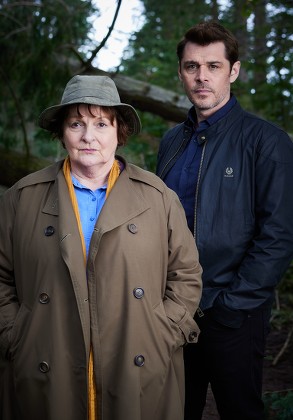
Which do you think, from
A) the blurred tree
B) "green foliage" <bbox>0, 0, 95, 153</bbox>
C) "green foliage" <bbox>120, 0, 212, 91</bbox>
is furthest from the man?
"green foliage" <bbox>120, 0, 212, 91</bbox>

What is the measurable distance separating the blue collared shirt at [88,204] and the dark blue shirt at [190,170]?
2.59 ft

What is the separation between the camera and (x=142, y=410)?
2561 millimetres

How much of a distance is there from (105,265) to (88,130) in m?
0.69

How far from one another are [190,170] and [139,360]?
53.4 inches

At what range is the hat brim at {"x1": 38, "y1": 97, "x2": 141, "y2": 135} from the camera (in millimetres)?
2527

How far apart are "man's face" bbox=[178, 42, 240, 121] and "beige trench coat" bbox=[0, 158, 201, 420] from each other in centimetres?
96

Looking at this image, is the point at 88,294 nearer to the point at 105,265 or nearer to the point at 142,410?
the point at 105,265

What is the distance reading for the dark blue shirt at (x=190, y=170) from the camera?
130 inches

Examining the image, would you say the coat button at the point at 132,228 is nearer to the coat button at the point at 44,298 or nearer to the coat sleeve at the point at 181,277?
the coat sleeve at the point at 181,277

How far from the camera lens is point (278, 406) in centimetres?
395

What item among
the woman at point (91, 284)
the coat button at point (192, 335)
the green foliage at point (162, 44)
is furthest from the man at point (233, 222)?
the green foliage at point (162, 44)

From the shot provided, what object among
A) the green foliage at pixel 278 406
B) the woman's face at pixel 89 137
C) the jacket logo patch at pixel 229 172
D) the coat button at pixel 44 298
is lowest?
the green foliage at pixel 278 406

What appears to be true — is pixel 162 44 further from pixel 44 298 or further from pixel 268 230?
pixel 44 298

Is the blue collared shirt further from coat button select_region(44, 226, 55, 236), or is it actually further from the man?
the man
